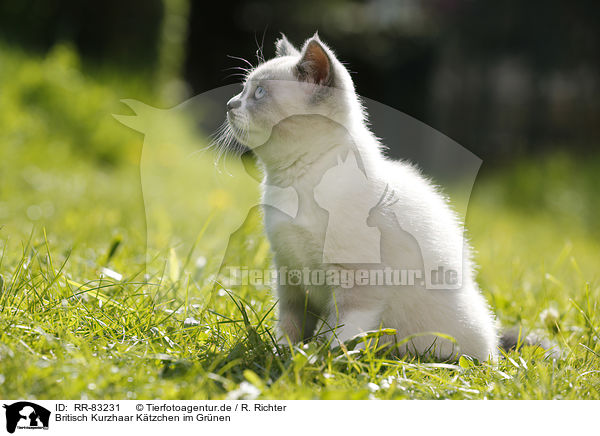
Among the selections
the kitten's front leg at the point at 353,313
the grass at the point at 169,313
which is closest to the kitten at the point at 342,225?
the kitten's front leg at the point at 353,313

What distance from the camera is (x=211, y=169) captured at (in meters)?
5.57

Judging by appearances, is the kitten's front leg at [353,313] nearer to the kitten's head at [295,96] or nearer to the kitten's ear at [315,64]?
the kitten's head at [295,96]

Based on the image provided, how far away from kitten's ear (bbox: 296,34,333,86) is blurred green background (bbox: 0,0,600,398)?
0.46 ft

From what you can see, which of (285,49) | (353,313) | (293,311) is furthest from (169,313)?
(285,49)

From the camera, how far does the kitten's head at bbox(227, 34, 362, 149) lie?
189 centimetres

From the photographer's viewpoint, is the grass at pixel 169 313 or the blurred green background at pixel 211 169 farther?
the blurred green background at pixel 211 169

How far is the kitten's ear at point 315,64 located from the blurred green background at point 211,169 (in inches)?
5.5

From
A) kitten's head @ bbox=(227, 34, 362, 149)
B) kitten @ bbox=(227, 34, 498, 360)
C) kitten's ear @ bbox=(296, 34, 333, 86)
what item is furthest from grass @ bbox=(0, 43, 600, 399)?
kitten's ear @ bbox=(296, 34, 333, 86)

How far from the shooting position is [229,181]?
17.8ft

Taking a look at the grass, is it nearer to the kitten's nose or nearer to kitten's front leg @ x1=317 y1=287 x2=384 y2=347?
kitten's front leg @ x1=317 y1=287 x2=384 y2=347
